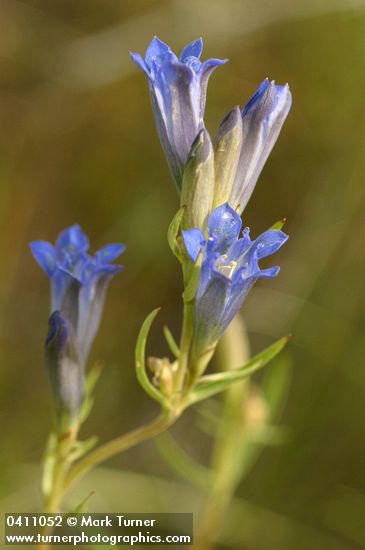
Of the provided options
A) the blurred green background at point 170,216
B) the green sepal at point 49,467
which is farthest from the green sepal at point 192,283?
the blurred green background at point 170,216

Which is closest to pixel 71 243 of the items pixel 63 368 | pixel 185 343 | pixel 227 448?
pixel 63 368

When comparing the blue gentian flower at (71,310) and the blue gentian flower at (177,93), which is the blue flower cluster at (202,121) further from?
the blue gentian flower at (71,310)

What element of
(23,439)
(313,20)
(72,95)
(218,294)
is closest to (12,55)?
(72,95)

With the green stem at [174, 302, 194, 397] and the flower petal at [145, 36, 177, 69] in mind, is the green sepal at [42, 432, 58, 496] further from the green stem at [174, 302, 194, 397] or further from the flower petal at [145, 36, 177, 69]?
the flower petal at [145, 36, 177, 69]

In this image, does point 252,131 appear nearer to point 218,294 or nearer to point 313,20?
point 218,294

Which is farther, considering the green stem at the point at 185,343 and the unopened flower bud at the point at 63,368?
the unopened flower bud at the point at 63,368
